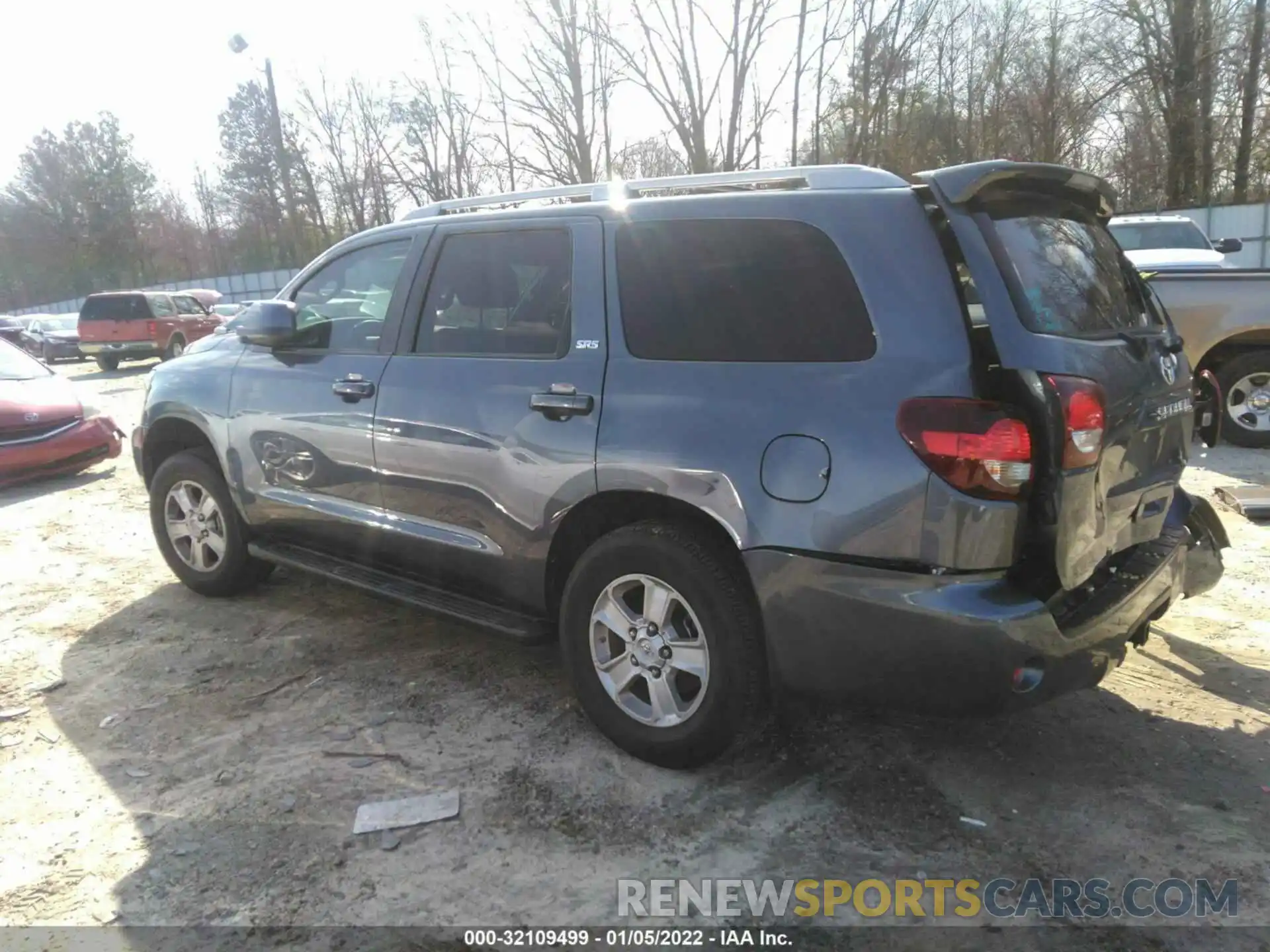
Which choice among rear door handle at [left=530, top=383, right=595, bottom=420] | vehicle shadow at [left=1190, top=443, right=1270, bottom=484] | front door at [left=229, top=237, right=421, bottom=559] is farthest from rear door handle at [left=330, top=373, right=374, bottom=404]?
vehicle shadow at [left=1190, top=443, right=1270, bottom=484]

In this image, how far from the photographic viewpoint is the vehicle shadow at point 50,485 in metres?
7.61

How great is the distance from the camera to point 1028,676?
2.40 meters

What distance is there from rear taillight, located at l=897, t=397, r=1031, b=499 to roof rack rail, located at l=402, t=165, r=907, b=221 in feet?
2.54

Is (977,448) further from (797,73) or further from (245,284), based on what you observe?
(245,284)

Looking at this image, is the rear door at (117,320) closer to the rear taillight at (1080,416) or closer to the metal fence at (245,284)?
the metal fence at (245,284)

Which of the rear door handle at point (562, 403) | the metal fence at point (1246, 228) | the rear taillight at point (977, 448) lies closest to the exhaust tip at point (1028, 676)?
the rear taillight at point (977, 448)

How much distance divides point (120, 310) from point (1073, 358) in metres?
22.8

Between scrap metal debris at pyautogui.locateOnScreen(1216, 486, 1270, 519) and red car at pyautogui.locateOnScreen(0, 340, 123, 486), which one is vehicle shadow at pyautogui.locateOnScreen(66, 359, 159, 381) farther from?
scrap metal debris at pyautogui.locateOnScreen(1216, 486, 1270, 519)

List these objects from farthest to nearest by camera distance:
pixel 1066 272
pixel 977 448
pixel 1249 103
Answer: pixel 1249 103, pixel 1066 272, pixel 977 448

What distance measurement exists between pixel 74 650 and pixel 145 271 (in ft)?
183

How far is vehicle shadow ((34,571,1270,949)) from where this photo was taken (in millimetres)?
2443

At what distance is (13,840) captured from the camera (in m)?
2.76

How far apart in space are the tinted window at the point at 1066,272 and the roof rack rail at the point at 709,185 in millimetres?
418

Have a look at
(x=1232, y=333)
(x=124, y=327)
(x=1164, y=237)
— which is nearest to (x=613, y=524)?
(x=1232, y=333)
